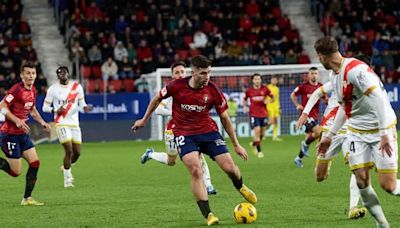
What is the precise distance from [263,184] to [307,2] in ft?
87.0

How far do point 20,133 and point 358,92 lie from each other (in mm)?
6612

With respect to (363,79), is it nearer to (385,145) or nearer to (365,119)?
(365,119)

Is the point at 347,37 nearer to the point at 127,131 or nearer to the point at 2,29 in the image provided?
the point at 127,131

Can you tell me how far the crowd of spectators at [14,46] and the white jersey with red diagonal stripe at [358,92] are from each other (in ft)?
72.7

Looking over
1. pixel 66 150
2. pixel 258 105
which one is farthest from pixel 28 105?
pixel 258 105

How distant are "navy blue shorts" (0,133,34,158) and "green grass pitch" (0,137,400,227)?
787 millimetres

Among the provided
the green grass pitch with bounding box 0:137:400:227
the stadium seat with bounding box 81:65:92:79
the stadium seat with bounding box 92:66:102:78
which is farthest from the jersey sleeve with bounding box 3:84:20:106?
the stadium seat with bounding box 92:66:102:78

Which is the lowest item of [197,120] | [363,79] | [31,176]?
[31,176]

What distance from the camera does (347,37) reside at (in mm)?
38750

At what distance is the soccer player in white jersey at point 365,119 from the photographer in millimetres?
9562

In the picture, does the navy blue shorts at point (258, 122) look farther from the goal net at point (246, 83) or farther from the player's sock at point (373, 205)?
the player's sock at point (373, 205)

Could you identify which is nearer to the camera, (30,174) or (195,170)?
(195,170)

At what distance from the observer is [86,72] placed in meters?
34.3

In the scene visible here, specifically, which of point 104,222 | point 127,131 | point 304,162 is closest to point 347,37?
point 127,131
